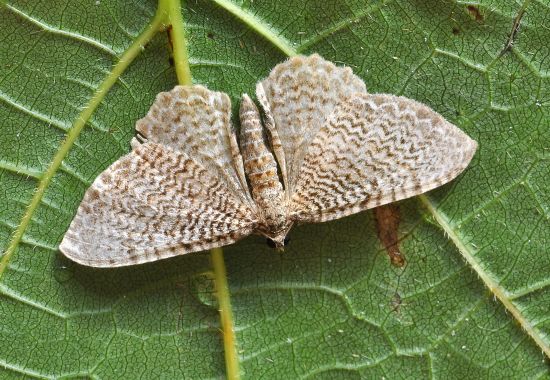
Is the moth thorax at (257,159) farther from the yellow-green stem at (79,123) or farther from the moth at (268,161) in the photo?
the yellow-green stem at (79,123)

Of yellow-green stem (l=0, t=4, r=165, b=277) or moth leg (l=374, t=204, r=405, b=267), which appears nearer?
yellow-green stem (l=0, t=4, r=165, b=277)

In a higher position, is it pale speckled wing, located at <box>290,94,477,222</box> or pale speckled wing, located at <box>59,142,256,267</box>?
pale speckled wing, located at <box>290,94,477,222</box>

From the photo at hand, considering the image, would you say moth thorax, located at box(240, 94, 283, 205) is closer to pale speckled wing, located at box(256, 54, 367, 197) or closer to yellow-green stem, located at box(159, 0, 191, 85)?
pale speckled wing, located at box(256, 54, 367, 197)

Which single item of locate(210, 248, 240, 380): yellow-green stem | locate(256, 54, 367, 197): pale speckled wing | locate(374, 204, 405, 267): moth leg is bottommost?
locate(210, 248, 240, 380): yellow-green stem

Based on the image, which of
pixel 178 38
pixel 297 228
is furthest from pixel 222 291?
pixel 178 38

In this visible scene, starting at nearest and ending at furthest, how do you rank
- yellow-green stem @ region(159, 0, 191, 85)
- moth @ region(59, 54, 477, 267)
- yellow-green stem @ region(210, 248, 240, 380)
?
1. yellow-green stem @ region(159, 0, 191, 85)
2. moth @ region(59, 54, 477, 267)
3. yellow-green stem @ region(210, 248, 240, 380)

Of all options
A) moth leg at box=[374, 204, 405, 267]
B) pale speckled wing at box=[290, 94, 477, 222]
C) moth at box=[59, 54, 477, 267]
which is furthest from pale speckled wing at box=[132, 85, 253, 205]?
moth leg at box=[374, 204, 405, 267]

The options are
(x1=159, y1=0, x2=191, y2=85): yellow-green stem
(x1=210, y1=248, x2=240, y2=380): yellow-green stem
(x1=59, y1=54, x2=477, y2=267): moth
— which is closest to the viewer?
(x1=159, y1=0, x2=191, y2=85): yellow-green stem

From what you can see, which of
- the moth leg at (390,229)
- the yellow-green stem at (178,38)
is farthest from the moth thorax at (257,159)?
the moth leg at (390,229)
